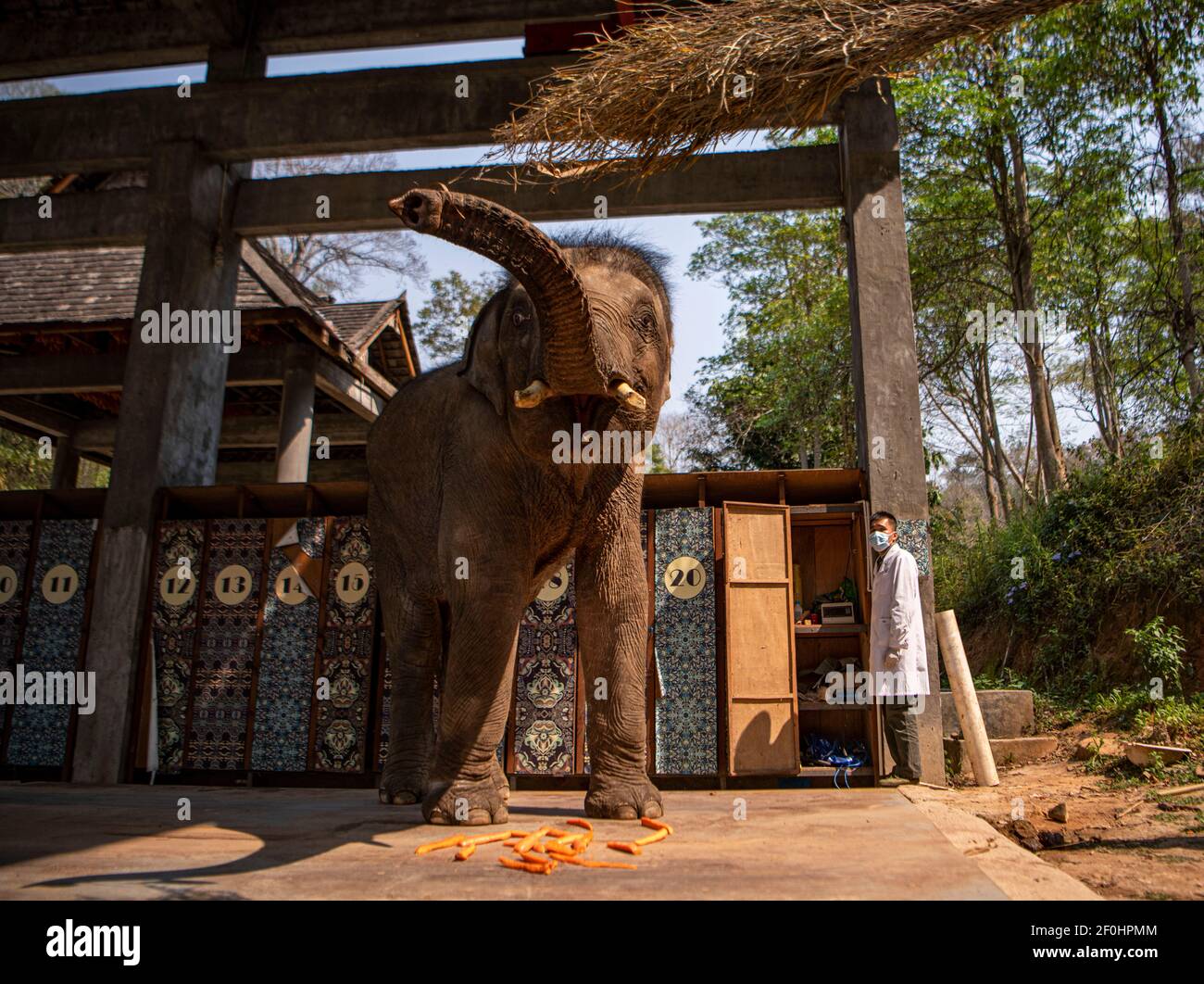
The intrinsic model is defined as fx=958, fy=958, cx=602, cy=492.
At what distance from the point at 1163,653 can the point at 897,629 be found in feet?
12.9

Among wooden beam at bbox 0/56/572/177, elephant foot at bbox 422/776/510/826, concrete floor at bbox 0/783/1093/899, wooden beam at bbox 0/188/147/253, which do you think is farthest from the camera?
wooden beam at bbox 0/188/147/253

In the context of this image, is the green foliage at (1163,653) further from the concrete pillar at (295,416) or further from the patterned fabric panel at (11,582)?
the patterned fabric panel at (11,582)

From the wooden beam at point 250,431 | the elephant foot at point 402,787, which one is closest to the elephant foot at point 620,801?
the elephant foot at point 402,787

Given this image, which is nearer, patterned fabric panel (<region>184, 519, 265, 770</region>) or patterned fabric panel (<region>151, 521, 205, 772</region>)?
patterned fabric panel (<region>184, 519, 265, 770</region>)

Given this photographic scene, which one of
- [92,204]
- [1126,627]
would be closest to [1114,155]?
[1126,627]

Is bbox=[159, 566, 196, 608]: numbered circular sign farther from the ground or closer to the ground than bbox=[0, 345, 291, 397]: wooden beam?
closer to the ground

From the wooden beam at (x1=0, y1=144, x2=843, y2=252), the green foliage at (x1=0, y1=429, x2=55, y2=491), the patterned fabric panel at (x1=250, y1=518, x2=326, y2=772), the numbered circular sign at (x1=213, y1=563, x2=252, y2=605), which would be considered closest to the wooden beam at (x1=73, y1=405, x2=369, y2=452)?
the wooden beam at (x1=0, y1=144, x2=843, y2=252)

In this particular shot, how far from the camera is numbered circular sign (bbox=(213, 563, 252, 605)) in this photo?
8781 mm

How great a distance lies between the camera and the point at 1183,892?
3.54 meters

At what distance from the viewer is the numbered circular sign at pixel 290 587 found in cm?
870

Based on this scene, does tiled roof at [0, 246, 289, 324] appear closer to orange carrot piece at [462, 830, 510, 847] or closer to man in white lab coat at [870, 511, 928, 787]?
man in white lab coat at [870, 511, 928, 787]

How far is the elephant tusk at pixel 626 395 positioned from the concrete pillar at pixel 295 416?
9160 millimetres

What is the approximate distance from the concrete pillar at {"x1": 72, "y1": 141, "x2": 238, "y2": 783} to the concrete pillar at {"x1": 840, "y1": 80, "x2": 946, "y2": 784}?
6387mm

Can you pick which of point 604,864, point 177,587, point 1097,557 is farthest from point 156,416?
point 1097,557
